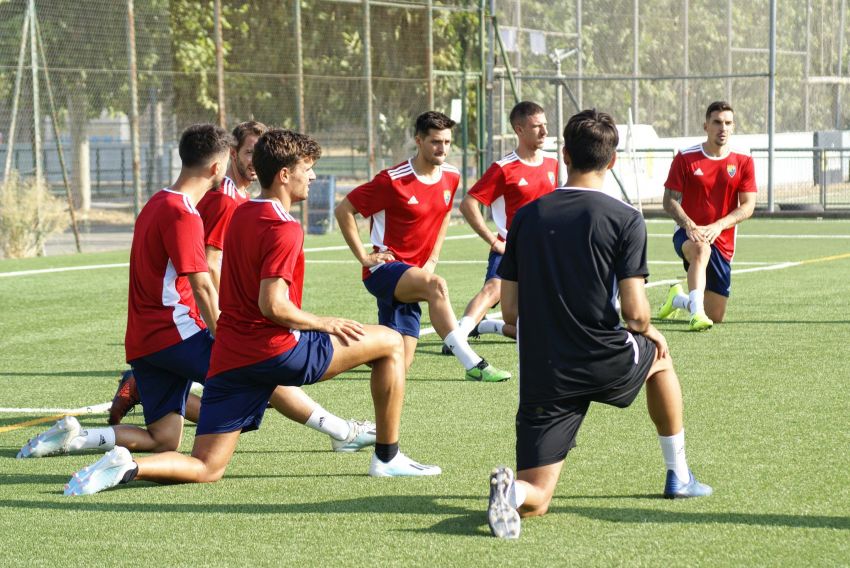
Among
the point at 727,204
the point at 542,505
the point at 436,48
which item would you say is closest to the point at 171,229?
the point at 542,505

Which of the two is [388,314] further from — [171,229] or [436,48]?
[436,48]

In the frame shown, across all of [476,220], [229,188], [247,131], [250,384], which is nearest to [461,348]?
[476,220]

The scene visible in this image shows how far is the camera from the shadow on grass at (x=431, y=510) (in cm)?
534

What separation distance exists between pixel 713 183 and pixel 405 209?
4.14 metres

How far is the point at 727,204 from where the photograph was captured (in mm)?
12273

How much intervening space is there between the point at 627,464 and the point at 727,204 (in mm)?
6339

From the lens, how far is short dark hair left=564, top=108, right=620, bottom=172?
5.25 meters

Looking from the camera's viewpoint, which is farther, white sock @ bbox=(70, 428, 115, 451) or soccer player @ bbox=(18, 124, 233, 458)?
white sock @ bbox=(70, 428, 115, 451)

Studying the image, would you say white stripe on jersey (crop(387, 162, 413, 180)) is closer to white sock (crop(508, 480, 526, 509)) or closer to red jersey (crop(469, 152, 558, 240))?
red jersey (crop(469, 152, 558, 240))

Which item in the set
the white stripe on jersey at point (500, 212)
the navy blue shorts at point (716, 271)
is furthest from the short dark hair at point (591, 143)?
the navy blue shorts at point (716, 271)

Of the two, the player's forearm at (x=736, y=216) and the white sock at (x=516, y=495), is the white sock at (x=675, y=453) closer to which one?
the white sock at (x=516, y=495)

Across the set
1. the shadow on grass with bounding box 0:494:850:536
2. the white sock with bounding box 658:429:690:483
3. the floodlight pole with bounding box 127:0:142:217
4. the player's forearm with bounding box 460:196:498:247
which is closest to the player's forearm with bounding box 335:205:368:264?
the player's forearm with bounding box 460:196:498:247

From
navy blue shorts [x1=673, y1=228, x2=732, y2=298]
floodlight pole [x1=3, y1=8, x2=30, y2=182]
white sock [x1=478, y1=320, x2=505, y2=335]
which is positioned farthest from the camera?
floodlight pole [x1=3, y1=8, x2=30, y2=182]

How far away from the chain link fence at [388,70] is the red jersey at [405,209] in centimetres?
1228
